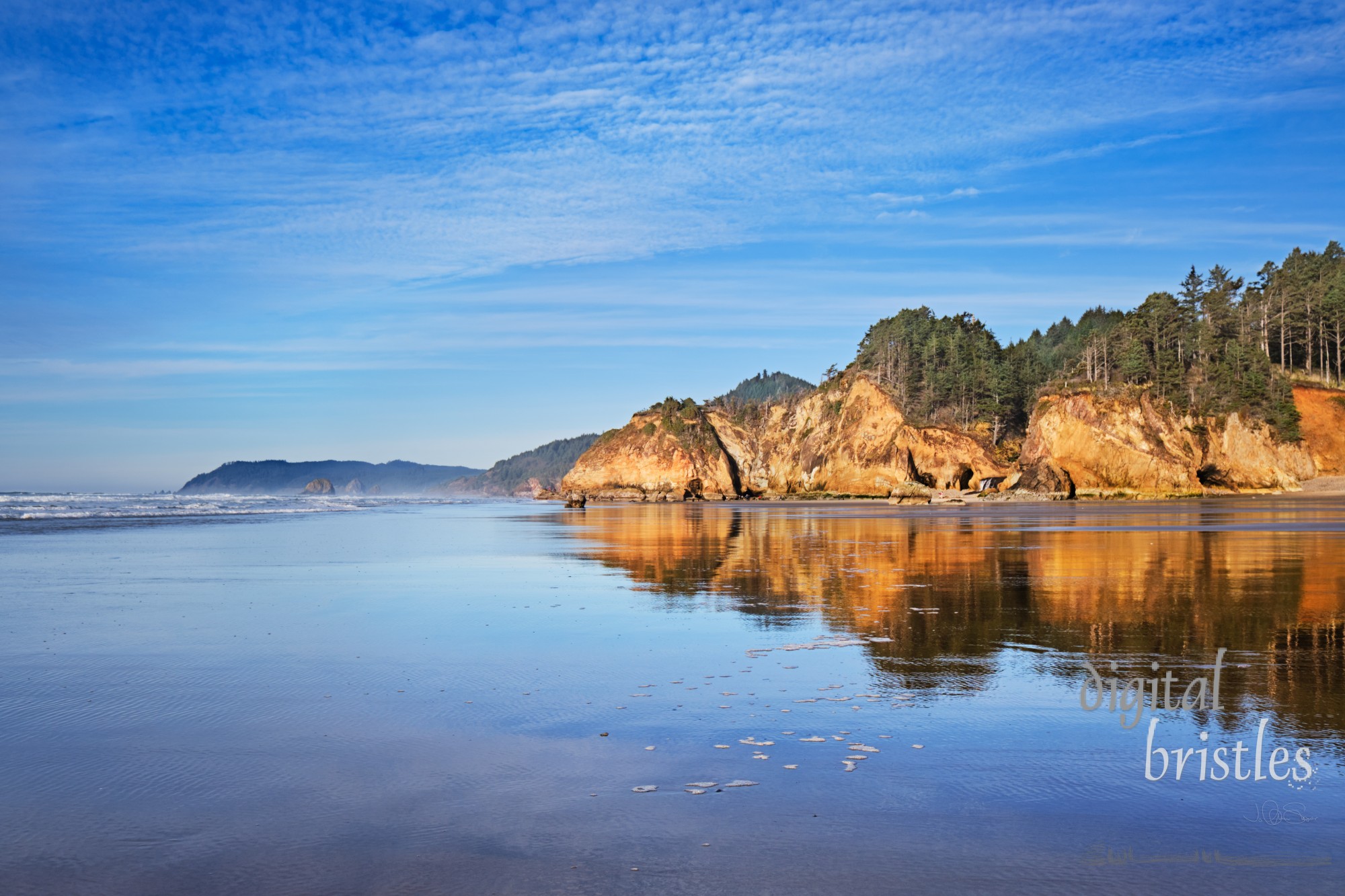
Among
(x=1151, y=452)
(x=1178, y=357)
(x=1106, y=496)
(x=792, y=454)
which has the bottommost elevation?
(x=1106, y=496)

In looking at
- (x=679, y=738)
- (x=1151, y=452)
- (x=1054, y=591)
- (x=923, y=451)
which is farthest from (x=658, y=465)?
(x=679, y=738)

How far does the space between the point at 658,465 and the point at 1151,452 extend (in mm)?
68203

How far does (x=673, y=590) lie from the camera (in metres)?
16.7

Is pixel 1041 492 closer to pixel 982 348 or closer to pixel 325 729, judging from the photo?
pixel 982 348

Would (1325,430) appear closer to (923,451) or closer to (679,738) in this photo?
(923,451)

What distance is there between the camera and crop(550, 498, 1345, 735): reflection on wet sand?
9.34 m

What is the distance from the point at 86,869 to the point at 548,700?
413 cm

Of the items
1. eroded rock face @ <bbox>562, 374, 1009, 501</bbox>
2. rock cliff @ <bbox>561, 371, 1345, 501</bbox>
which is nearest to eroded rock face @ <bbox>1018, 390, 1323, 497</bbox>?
rock cliff @ <bbox>561, 371, 1345, 501</bbox>

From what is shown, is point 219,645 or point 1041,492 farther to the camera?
point 1041,492

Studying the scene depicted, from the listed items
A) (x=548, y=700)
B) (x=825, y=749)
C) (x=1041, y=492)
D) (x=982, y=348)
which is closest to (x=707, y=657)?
(x=548, y=700)
